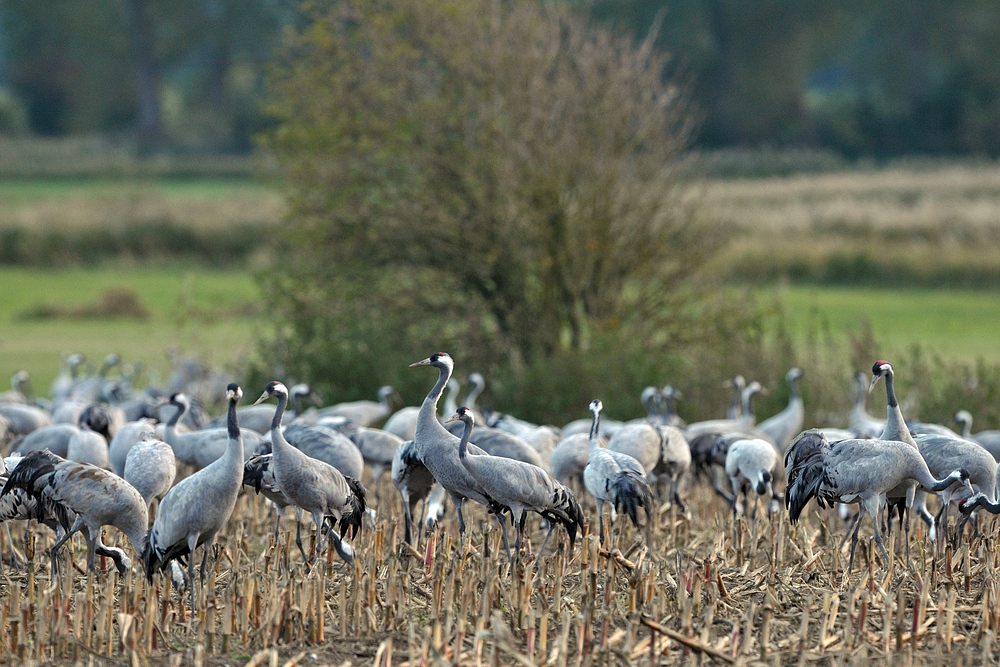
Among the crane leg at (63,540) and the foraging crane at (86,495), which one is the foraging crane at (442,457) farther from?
the crane leg at (63,540)

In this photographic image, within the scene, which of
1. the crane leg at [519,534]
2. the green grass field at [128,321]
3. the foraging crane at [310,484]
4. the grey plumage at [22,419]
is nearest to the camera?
the crane leg at [519,534]

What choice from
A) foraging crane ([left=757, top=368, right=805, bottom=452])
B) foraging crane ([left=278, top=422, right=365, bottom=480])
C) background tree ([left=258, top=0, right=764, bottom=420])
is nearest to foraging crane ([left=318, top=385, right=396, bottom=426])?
background tree ([left=258, top=0, right=764, bottom=420])

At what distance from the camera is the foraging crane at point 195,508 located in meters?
6.36

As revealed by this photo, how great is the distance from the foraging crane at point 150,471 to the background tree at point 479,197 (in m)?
5.56

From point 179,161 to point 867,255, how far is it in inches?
1151

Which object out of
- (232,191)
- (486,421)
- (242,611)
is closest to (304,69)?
(486,421)

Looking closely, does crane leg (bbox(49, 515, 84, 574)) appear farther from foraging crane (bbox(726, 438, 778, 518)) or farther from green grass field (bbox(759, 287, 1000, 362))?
green grass field (bbox(759, 287, 1000, 362))

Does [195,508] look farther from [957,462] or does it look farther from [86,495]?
[957,462]

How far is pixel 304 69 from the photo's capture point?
14.1m

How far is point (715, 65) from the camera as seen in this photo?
47781 mm

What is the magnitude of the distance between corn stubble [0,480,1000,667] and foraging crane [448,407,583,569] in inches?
7.4

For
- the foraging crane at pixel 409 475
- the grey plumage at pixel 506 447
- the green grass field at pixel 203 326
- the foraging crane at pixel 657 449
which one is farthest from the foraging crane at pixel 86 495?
the green grass field at pixel 203 326

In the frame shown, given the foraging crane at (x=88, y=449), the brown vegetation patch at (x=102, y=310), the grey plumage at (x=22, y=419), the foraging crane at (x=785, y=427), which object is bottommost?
the foraging crane at (x=88, y=449)

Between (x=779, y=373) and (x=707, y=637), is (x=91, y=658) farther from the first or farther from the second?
(x=779, y=373)
